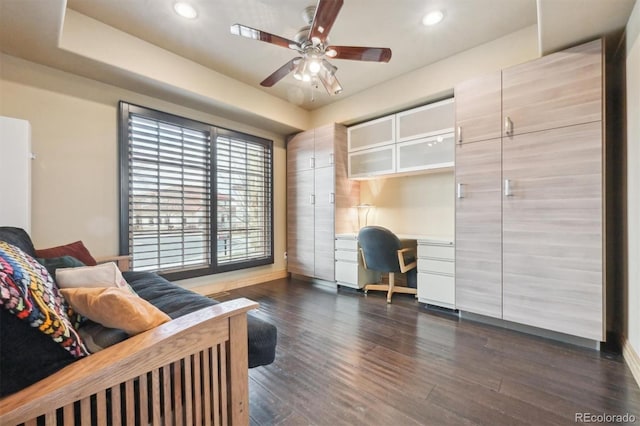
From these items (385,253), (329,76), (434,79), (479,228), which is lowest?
(385,253)

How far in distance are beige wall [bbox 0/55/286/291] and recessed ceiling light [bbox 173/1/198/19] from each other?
45.7 inches

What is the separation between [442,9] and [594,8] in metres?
0.96

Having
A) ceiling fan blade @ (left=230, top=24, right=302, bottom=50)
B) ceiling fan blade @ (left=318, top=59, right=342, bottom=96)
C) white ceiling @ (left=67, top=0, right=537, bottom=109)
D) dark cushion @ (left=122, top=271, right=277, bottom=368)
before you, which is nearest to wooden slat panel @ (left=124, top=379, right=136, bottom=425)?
dark cushion @ (left=122, top=271, right=277, bottom=368)

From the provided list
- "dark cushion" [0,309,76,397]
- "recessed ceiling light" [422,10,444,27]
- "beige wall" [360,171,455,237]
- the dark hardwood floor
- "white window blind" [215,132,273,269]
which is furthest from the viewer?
"white window blind" [215,132,273,269]

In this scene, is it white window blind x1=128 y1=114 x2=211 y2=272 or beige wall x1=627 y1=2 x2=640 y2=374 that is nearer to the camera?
beige wall x1=627 y1=2 x2=640 y2=374

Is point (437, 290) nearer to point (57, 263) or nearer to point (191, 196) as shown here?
point (191, 196)

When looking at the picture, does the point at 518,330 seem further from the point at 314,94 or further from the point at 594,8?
the point at 314,94

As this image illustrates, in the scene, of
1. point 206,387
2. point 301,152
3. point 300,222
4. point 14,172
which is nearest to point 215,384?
point 206,387

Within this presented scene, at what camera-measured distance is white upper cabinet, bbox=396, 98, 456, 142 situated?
2.94 m

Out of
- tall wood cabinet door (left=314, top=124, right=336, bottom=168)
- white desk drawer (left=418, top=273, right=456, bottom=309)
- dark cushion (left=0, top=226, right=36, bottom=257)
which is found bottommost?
white desk drawer (left=418, top=273, right=456, bottom=309)

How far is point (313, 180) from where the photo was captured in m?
3.99

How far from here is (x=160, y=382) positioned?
0.99 meters

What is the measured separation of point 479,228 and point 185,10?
10.4 feet

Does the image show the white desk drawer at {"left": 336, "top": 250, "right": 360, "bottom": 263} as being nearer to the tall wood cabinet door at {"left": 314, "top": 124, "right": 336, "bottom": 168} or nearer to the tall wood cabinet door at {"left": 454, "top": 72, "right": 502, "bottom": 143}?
the tall wood cabinet door at {"left": 314, "top": 124, "right": 336, "bottom": 168}
